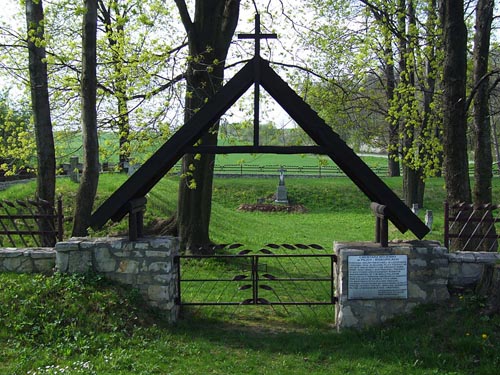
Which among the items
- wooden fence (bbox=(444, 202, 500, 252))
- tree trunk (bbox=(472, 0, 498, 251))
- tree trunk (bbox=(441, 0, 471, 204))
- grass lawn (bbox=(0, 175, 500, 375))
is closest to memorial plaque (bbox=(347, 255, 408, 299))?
grass lawn (bbox=(0, 175, 500, 375))

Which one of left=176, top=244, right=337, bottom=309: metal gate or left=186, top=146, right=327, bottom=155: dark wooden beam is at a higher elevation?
left=186, top=146, right=327, bottom=155: dark wooden beam

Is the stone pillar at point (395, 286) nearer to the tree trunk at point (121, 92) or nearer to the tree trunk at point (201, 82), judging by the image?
the tree trunk at point (201, 82)

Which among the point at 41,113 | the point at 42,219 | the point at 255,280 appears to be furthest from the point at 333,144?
the point at 41,113

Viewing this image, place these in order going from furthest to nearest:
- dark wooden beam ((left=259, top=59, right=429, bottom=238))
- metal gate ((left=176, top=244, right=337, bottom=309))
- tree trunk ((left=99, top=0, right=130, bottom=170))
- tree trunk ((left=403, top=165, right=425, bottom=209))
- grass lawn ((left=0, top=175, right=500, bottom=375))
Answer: tree trunk ((left=403, top=165, right=425, bottom=209)) → tree trunk ((left=99, top=0, right=130, bottom=170)) → metal gate ((left=176, top=244, right=337, bottom=309)) → dark wooden beam ((left=259, top=59, right=429, bottom=238)) → grass lawn ((left=0, top=175, right=500, bottom=375))

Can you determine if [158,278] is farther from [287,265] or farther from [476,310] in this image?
[287,265]

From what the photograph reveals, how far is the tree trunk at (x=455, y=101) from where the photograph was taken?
9.19 m

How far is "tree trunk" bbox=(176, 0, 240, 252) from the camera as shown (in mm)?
11719

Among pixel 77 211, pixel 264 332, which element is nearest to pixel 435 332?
pixel 264 332

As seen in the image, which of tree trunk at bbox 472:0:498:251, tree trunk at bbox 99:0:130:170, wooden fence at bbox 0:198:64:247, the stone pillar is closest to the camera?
the stone pillar

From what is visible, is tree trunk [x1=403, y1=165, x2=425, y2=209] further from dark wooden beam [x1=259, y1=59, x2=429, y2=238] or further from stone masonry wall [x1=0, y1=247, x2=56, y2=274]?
stone masonry wall [x1=0, y1=247, x2=56, y2=274]

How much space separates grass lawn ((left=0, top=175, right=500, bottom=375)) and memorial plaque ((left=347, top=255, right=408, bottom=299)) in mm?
412

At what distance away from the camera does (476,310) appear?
6.54 meters

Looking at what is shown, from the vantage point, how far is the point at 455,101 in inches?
366

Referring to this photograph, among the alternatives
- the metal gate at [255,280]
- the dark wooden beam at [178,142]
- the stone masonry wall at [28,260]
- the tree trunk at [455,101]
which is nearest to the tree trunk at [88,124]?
the stone masonry wall at [28,260]
